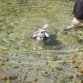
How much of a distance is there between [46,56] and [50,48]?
0.48m

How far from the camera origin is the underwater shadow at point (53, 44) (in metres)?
6.43

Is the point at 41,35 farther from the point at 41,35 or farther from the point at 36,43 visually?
the point at 36,43

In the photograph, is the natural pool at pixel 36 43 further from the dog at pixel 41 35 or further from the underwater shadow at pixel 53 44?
the dog at pixel 41 35

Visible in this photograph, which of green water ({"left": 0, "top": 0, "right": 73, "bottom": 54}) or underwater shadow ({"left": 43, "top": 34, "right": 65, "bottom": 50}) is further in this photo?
green water ({"left": 0, "top": 0, "right": 73, "bottom": 54})

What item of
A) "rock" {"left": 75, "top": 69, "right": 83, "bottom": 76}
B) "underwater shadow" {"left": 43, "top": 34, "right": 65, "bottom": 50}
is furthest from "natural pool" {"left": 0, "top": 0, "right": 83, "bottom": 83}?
"rock" {"left": 75, "top": 69, "right": 83, "bottom": 76}

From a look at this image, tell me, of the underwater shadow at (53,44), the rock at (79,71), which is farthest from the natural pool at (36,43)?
the rock at (79,71)

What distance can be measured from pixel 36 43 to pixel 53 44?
0.43 metres

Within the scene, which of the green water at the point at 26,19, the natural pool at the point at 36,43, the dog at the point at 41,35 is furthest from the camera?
the dog at the point at 41,35

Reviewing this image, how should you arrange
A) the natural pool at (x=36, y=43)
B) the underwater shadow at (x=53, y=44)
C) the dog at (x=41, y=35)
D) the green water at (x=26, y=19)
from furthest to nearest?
1. the dog at (x=41, y=35)
2. the green water at (x=26, y=19)
3. the underwater shadow at (x=53, y=44)
4. the natural pool at (x=36, y=43)

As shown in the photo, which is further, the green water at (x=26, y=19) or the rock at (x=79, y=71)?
the green water at (x=26, y=19)

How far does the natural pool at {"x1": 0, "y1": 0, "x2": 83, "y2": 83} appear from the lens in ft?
17.4

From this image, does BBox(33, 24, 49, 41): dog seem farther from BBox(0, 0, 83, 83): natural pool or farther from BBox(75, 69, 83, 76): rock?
BBox(75, 69, 83, 76): rock

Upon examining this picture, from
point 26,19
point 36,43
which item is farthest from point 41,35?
point 26,19

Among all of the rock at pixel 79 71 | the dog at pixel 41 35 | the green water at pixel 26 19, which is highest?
the dog at pixel 41 35
